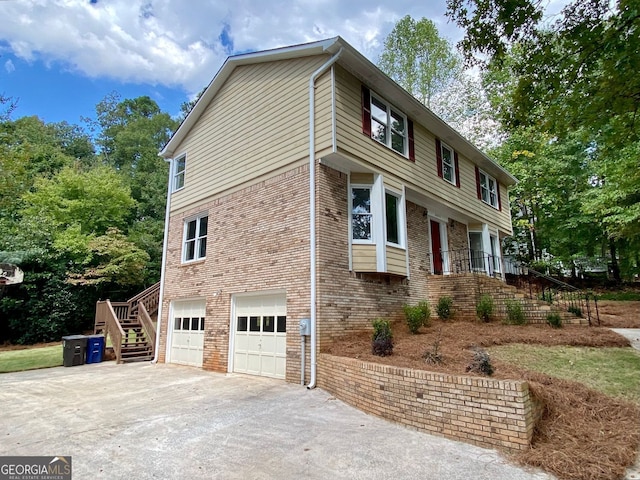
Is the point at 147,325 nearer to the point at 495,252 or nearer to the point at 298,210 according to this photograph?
the point at 298,210

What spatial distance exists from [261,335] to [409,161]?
266 inches

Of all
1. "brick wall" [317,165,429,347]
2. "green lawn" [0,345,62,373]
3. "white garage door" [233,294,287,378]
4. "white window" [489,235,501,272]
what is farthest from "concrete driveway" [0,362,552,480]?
"white window" [489,235,501,272]

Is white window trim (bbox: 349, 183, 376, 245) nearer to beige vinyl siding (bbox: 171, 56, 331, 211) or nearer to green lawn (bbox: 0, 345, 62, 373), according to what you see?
beige vinyl siding (bbox: 171, 56, 331, 211)

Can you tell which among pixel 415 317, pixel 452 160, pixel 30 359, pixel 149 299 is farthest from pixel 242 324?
pixel 452 160

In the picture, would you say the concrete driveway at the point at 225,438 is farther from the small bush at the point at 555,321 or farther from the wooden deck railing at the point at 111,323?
the small bush at the point at 555,321

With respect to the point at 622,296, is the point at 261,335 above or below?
below

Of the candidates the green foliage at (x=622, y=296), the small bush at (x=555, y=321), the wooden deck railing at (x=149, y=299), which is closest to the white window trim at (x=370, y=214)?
the small bush at (x=555, y=321)

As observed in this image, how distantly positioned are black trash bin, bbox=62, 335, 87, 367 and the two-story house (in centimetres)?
259

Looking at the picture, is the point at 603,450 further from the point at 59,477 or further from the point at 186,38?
the point at 186,38

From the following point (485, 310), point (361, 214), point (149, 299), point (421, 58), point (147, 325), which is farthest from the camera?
point (421, 58)

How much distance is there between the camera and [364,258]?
30.2 ft

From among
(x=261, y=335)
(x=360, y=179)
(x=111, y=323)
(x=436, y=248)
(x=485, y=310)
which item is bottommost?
(x=261, y=335)

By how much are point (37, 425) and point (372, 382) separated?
16.9ft

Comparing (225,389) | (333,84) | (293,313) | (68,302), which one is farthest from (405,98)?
(68,302)
